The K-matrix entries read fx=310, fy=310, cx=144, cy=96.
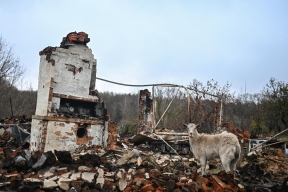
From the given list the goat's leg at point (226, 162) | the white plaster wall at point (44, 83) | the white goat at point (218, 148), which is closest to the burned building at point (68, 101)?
the white plaster wall at point (44, 83)

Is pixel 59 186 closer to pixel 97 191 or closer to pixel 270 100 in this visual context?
pixel 97 191

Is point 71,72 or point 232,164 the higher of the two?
point 71,72

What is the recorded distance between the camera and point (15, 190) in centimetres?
661

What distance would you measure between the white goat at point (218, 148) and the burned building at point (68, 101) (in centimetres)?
466

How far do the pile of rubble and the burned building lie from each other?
2.02 m

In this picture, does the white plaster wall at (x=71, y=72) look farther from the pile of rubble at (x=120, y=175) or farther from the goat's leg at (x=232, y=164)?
the goat's leg at (x=232, y=164)

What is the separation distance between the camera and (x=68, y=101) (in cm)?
1195

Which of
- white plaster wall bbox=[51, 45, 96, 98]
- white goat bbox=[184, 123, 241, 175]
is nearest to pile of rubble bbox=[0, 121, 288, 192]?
white goat bbox=[184, 123, 241, 175]

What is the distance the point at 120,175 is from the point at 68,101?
5168mm

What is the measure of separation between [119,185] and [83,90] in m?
6.00

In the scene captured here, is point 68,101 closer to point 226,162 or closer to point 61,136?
point 61,136

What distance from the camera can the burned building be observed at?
11.2 meters

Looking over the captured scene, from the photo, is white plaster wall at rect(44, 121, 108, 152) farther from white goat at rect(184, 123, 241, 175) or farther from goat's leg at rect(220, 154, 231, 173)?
goat's leg at rect(220, 154, 231, 173)

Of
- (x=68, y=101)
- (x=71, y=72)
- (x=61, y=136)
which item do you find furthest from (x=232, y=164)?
(x=71, y=72)
